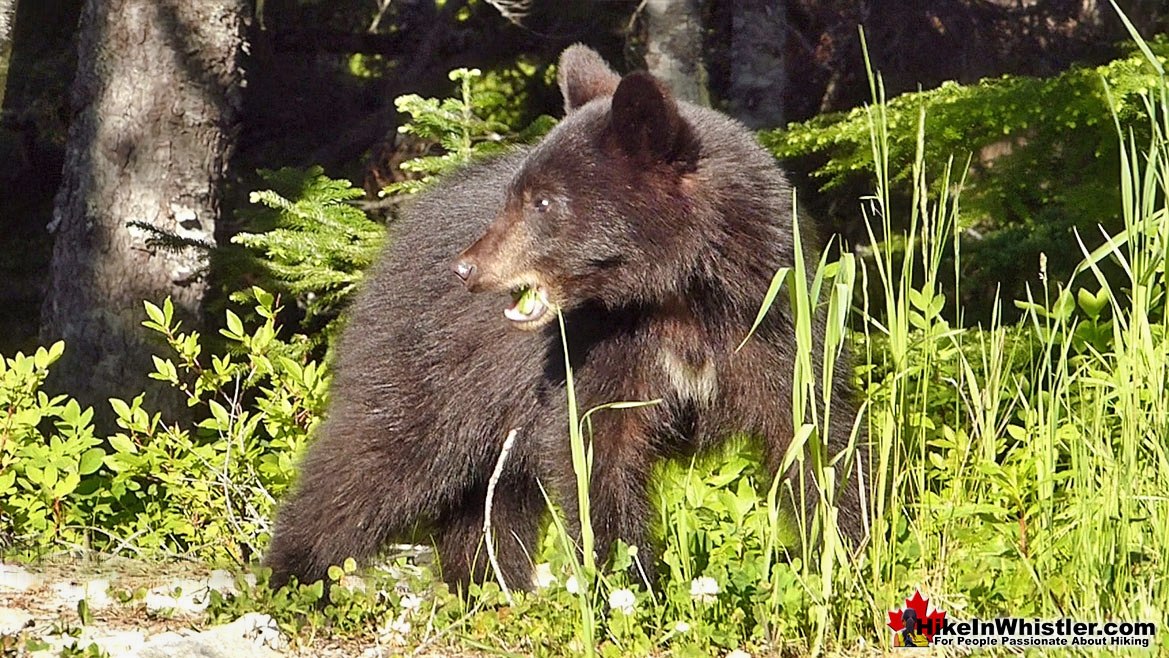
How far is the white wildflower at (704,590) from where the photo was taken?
3773 millimetres

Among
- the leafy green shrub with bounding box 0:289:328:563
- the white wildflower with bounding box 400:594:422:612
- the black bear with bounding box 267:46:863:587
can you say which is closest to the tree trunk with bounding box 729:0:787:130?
the leafy green shrub with bounding box 0:289:328:563

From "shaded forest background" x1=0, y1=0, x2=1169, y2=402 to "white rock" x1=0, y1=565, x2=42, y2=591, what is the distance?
4103mm

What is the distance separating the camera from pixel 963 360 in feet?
12.4

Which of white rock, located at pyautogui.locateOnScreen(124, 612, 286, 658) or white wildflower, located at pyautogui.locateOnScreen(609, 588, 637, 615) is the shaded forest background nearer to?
white rock, located at pyautogui.locateOnScreen(124, 612, 286, 658)

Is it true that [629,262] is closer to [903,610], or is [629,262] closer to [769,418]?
[769,418]

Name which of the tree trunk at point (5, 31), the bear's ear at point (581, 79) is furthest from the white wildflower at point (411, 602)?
the tree trunk at point (5, 31)

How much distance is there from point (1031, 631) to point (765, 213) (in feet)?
4.29

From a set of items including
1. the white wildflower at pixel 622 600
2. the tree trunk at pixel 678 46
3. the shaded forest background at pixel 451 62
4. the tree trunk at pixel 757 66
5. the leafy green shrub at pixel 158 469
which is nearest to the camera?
the white wildflower at pixel 622 600

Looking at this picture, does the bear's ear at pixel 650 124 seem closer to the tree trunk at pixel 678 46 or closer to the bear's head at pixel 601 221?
the bear's head at pixel 601 221

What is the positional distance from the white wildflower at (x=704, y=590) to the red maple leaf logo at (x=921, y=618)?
44 centimetres

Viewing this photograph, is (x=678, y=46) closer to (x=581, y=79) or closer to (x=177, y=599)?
(x=581, y=79)

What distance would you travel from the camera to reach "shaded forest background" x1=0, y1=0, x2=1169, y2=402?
9.74 m

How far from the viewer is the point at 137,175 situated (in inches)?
298

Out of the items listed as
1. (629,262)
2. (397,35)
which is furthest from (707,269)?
(397,35)
